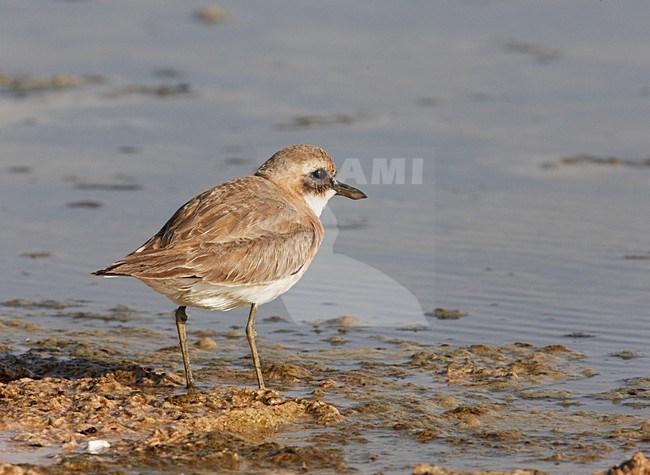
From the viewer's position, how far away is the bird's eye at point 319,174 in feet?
25.2

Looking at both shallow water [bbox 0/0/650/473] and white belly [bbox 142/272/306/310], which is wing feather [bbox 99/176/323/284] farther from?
shallow water [bbox 0/0/650/473]

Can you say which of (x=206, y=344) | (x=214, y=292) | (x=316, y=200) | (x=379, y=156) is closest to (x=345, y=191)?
(x=316, y=200)

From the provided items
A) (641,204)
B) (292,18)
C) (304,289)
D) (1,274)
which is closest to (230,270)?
(304,289)

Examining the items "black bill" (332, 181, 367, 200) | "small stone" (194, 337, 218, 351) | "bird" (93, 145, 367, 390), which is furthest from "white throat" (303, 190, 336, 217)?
"small stone" (194, 337, 218, 351)

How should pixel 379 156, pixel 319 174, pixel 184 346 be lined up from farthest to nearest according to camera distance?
pixel 379 156, pixel 319 174, pixel 184 346

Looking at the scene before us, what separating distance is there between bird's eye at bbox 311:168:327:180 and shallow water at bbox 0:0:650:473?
114cm

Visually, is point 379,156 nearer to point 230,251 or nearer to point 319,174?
point 319,174

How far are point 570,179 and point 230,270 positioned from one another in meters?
5.27

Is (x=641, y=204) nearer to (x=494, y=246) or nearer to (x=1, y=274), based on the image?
(x=494, y=246)

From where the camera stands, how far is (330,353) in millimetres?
7883

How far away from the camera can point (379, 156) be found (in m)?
11.5

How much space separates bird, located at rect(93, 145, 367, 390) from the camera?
6473 mm

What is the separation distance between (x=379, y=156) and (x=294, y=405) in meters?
5.30

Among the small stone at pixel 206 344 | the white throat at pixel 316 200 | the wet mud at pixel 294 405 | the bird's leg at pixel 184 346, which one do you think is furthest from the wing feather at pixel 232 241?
the small stone at pixel 206 344
